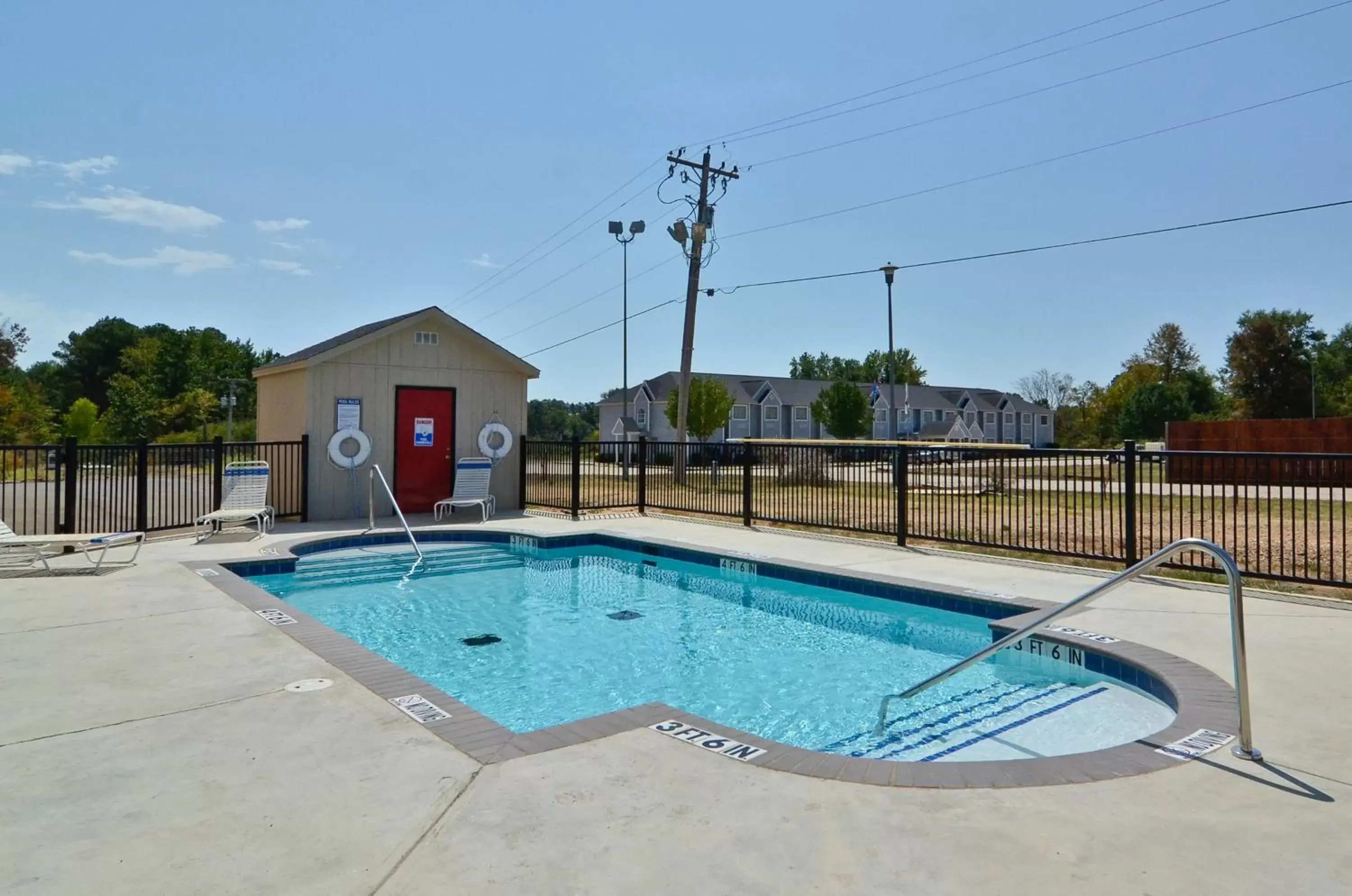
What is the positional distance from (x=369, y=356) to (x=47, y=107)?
543cm

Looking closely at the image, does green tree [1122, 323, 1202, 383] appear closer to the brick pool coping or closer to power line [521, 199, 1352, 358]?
power line [521, 199, 1352, 358]

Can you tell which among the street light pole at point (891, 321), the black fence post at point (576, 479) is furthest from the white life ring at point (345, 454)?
the street light pole at point (891, 321)

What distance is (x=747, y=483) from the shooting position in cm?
1141

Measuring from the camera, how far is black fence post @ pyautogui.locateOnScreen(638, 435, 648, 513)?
12578 mm

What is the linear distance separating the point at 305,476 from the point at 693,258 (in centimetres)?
1158

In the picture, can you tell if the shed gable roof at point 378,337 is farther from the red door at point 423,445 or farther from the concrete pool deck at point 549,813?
the concrete pool deck at point 549,813

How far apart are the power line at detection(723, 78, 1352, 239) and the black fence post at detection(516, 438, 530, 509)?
9893 millimetres

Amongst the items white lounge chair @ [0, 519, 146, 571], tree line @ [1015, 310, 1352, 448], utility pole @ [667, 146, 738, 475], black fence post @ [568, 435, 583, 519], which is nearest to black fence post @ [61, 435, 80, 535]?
white lounge chair @ [0, 519, 146, 571]

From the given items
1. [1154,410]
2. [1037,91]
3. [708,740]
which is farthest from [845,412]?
[708,740]

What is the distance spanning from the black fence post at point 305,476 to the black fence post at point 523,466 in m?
3.27

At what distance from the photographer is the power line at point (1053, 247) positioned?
12.9 metres

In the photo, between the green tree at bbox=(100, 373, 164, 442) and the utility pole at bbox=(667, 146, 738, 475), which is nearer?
the utility pole at bbox=(667, 146, 738, 475)

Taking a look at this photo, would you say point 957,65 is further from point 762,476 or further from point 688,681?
point 688,681

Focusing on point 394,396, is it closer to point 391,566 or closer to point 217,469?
point 217,469
